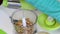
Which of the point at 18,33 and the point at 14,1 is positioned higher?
the point at 14,1

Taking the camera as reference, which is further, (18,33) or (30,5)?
(30,5)

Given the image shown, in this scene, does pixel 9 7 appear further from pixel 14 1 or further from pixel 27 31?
pixel 27 31

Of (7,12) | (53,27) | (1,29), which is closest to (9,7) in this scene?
(7,12)
